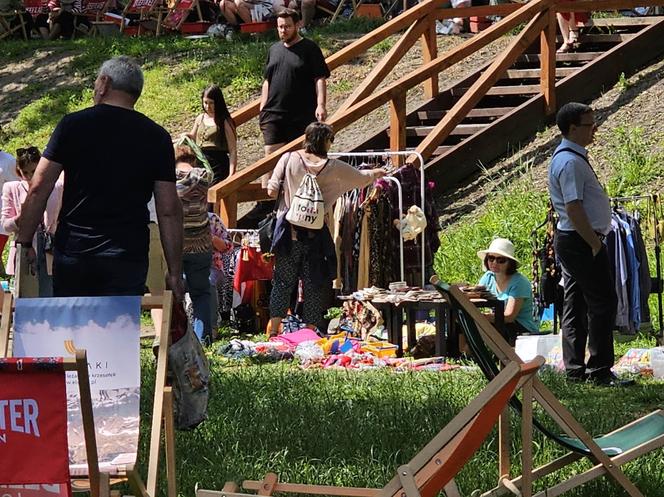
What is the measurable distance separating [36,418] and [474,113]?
39.5 ft

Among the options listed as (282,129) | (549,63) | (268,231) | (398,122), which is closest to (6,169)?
(268,231)

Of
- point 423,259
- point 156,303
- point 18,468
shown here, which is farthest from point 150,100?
point 18,468

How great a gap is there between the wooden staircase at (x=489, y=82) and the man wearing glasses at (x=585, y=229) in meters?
4.84

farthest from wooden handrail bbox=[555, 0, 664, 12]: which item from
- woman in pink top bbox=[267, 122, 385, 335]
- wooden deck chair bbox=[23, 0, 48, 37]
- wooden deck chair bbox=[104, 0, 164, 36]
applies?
wooden deck chair bbox=[23, 0, 48, 37]

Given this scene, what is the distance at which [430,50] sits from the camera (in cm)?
1670

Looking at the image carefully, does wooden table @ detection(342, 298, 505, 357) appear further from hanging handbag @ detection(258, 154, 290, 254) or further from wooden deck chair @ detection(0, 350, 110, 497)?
wooden deck chair @ detection(0, 350, 110, 497)

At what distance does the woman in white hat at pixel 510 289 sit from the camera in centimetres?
1045

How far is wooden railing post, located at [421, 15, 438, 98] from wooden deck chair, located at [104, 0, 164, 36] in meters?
6.68

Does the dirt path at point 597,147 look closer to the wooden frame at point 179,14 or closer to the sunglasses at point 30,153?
the sunglasses at point 30,153

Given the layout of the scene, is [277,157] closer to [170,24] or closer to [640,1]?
[640,1]

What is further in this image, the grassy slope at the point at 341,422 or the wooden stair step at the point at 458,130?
the wooden stair step at the point at 458,130

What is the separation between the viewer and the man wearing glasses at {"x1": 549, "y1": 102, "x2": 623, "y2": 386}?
8688 mm

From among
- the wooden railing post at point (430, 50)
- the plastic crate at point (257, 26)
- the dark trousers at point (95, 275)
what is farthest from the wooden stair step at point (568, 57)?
the dark trousers at point (95, 275)

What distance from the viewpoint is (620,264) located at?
1012cm
